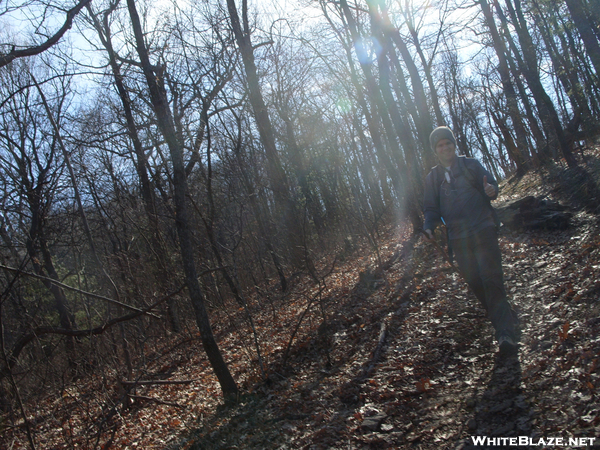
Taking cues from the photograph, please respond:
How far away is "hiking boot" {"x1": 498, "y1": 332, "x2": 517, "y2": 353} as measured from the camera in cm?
390

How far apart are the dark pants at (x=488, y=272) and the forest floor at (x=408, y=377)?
13.5 inches

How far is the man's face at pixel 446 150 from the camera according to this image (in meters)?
Answer: 4.27

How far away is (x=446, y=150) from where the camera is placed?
4.28 meters

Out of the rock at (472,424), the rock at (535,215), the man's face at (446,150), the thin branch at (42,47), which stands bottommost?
the rock at (472,424)

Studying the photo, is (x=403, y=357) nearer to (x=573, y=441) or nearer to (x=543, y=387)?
(x=543, y=387)

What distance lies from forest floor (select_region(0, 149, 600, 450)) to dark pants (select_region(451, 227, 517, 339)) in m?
0.34

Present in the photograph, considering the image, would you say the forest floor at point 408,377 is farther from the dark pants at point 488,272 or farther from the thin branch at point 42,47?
the thin branch at point 42,47

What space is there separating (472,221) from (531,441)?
2012mm

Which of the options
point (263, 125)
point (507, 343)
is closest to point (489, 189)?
point (507, 343)

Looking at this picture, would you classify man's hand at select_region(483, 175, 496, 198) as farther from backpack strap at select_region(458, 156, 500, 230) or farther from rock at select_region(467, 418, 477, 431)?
rock at select_region(467, 418, 477, 431)

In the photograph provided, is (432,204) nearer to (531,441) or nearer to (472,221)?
(472,221)

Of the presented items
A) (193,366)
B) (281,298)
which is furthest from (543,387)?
(281,298)

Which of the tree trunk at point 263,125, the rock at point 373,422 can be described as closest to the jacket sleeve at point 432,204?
the rock at point 373,422

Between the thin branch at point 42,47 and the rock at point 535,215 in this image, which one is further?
the rock at point 535,215
